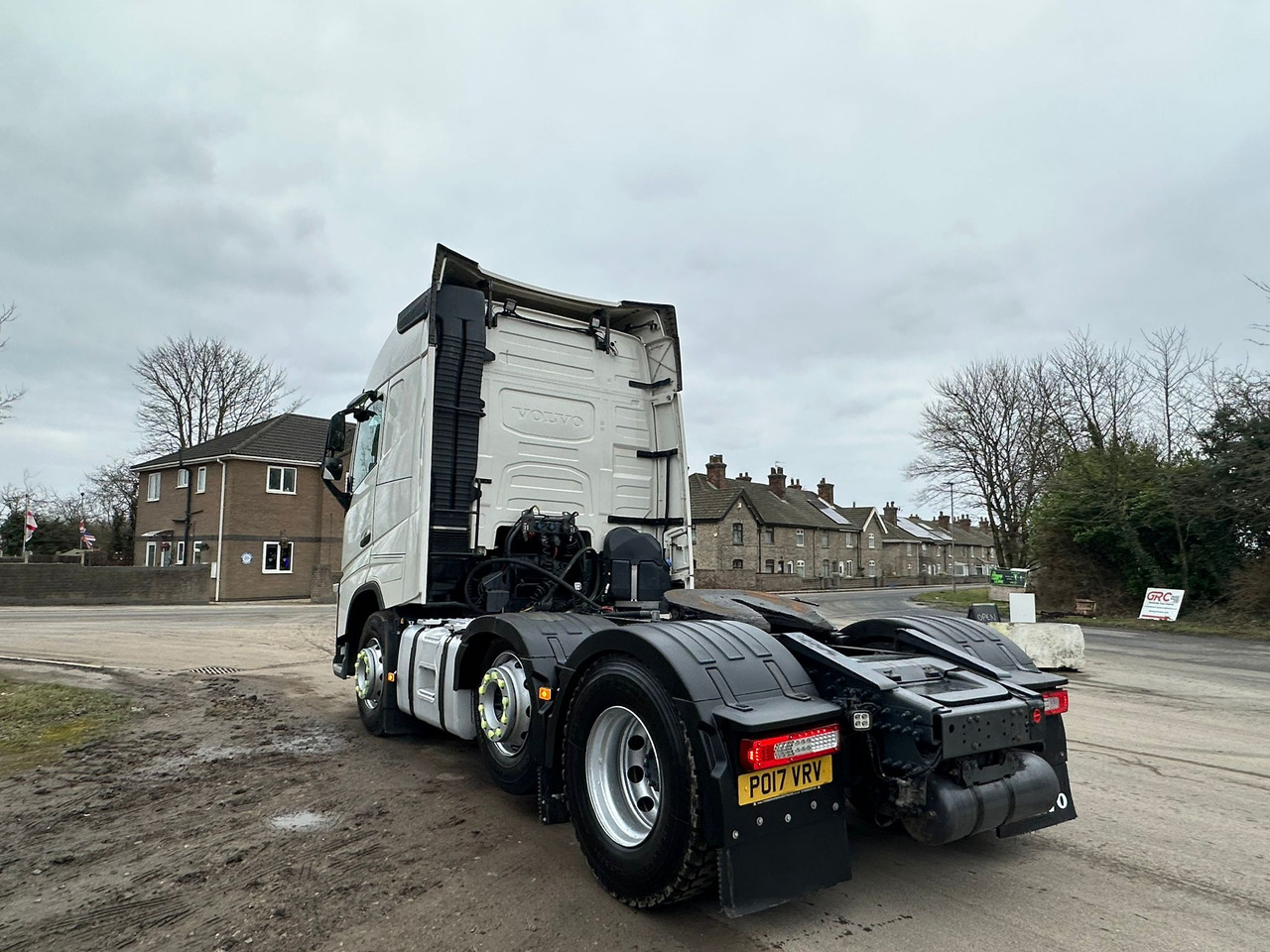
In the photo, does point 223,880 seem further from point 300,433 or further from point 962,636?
point 300,433

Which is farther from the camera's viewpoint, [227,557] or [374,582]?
[227,557]

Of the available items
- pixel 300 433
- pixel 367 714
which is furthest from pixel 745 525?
pixel 367 714

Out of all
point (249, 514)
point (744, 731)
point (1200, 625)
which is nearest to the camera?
point (744, 731)

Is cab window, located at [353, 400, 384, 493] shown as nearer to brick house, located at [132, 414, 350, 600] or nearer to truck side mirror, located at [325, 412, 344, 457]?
truck side mirror, located at [325, 412, 344, 457]

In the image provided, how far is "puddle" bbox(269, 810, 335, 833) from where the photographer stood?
445 centimetres

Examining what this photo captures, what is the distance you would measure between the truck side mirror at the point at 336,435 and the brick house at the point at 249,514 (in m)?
25.6

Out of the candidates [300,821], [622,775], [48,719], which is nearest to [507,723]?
[622,775]

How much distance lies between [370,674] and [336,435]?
237 cm

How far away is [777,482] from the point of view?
2530 inches

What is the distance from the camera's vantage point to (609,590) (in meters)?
6.41

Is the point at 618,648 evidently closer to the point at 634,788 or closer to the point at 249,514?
the point at 634,788

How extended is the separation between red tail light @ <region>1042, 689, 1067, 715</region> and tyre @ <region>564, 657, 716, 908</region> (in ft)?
5.85

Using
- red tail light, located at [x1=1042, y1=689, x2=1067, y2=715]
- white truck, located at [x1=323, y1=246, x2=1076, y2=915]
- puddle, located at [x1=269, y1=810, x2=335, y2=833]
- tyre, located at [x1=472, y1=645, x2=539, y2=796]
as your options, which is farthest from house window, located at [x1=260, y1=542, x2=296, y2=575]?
red tail light, located at [x1=1042, y1=689, x2=1067, y2=715]

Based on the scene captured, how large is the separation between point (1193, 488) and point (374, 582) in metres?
23.3
